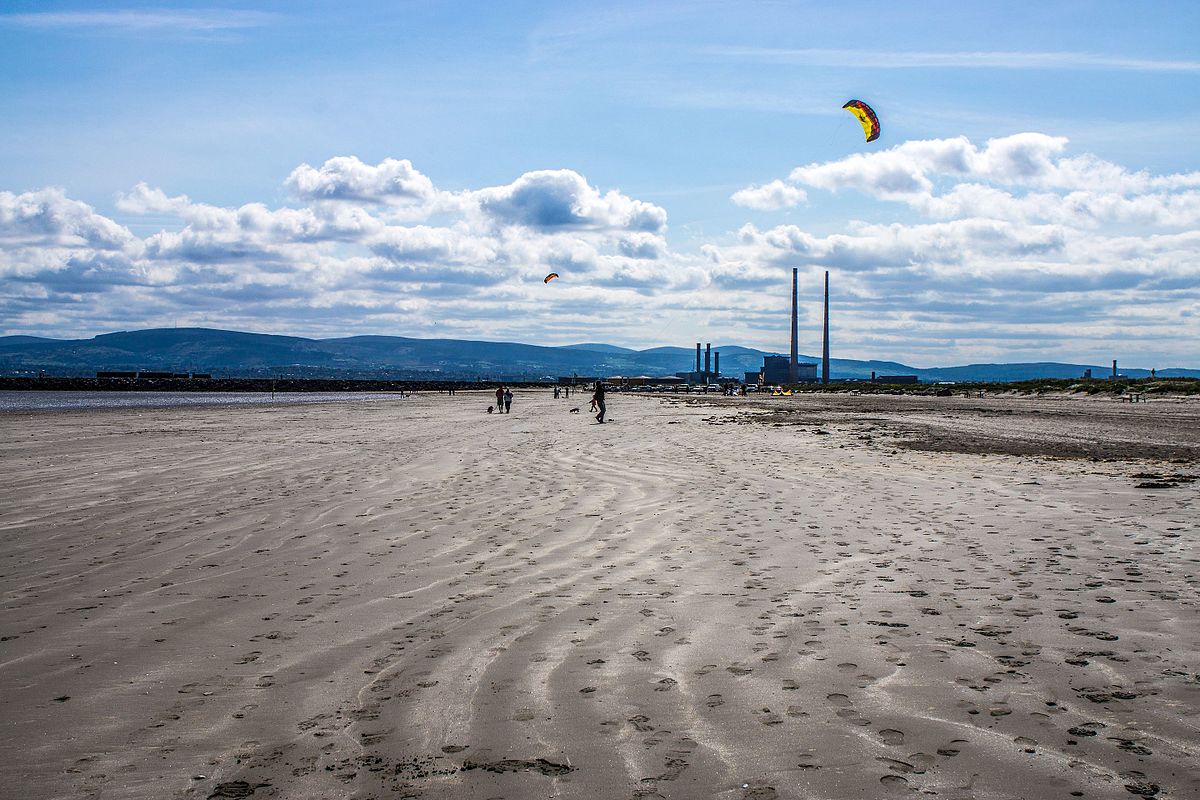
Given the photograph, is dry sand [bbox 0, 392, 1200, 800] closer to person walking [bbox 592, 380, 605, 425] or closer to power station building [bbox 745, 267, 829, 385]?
person walking [bbox 592, 380, 605, 425]

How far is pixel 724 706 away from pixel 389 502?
293 inches

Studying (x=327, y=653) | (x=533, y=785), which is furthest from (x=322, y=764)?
(x=327, y=653)

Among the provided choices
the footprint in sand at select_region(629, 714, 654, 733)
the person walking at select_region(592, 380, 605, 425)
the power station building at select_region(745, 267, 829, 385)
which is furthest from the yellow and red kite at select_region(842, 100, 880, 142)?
the power station building at select_region(745, 267, 829, 385)

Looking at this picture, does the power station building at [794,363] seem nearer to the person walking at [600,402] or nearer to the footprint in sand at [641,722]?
the person walking at [600,402]

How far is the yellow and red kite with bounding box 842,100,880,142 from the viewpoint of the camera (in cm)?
3138

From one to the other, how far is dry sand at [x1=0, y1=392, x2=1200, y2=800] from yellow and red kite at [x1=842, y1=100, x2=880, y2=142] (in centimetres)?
2283

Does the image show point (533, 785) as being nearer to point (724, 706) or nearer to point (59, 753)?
point (724, 706)

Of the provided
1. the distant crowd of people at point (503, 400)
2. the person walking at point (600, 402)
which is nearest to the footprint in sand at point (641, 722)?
the person walking at point (600, 402)

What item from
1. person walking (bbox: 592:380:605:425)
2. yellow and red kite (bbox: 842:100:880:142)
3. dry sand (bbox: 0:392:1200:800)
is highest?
yellow and red kite (bbox: 842:100:880:142)

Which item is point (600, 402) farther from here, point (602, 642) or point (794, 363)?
point (794, 363)

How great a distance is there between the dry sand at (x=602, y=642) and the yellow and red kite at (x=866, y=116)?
22832 millimetres

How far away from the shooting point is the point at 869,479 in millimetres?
12797

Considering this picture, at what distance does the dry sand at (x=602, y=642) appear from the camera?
11.2ft

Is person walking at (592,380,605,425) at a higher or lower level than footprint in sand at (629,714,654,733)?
higher
